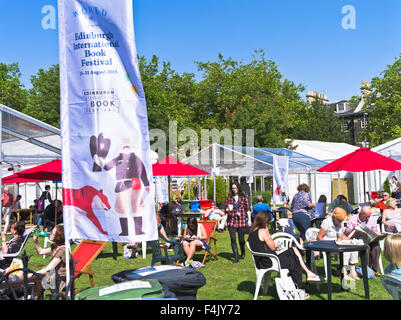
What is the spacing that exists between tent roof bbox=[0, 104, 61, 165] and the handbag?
871 cm

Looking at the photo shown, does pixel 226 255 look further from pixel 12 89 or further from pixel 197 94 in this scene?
pixel 12 89

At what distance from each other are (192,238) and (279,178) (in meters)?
6.72

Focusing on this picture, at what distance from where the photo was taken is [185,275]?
4.66m

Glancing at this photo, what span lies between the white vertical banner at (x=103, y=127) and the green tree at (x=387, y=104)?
36994mm

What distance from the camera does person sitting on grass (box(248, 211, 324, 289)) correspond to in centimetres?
596

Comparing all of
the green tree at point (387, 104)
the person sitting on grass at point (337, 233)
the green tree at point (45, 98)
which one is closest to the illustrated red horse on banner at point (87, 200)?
the person sitting on grass at point (337, 233)

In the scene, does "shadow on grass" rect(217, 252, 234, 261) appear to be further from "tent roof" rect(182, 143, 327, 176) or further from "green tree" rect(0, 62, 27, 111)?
"green tree" rect(0, 62, 27, 111)

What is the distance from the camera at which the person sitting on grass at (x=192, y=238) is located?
8883 mm

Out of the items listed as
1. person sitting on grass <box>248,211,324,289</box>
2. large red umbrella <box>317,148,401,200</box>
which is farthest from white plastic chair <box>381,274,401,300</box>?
large red umbrella <box>317,148,401,200</box>

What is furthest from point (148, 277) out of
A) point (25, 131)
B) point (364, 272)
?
point (25, 131)

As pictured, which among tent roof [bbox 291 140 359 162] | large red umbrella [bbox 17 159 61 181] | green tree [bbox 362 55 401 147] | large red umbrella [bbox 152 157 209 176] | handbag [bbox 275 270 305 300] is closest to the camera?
handbag [bbox 275 270 305 300]

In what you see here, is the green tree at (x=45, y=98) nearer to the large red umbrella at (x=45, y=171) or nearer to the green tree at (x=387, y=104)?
the green tree at (x=387, y=104)
